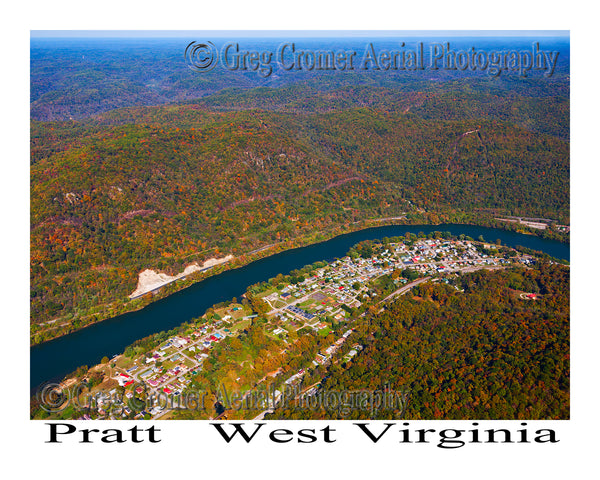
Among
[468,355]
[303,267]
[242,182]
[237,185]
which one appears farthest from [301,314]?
[242,182]

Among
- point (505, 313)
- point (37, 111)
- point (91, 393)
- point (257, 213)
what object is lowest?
point (91, 393)

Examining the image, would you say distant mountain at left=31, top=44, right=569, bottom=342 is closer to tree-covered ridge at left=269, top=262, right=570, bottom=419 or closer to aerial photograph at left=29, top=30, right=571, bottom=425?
aerial photograph at left=29, top=30, right=571, bottom=425

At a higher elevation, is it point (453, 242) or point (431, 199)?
point (431, 199)

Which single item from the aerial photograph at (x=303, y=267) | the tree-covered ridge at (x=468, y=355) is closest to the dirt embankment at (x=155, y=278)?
the aerial photograph at (x=303, y=267)

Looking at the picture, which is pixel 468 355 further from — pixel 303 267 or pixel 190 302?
pixel 190 302

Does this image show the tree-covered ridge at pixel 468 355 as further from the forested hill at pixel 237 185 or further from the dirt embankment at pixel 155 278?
the forested hill at pixel 237 185

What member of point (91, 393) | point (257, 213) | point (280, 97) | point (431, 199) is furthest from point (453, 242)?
point (280, 97)

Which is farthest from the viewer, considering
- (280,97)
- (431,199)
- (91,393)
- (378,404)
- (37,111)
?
(280,97)

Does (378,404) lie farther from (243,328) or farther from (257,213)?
(257,213)
